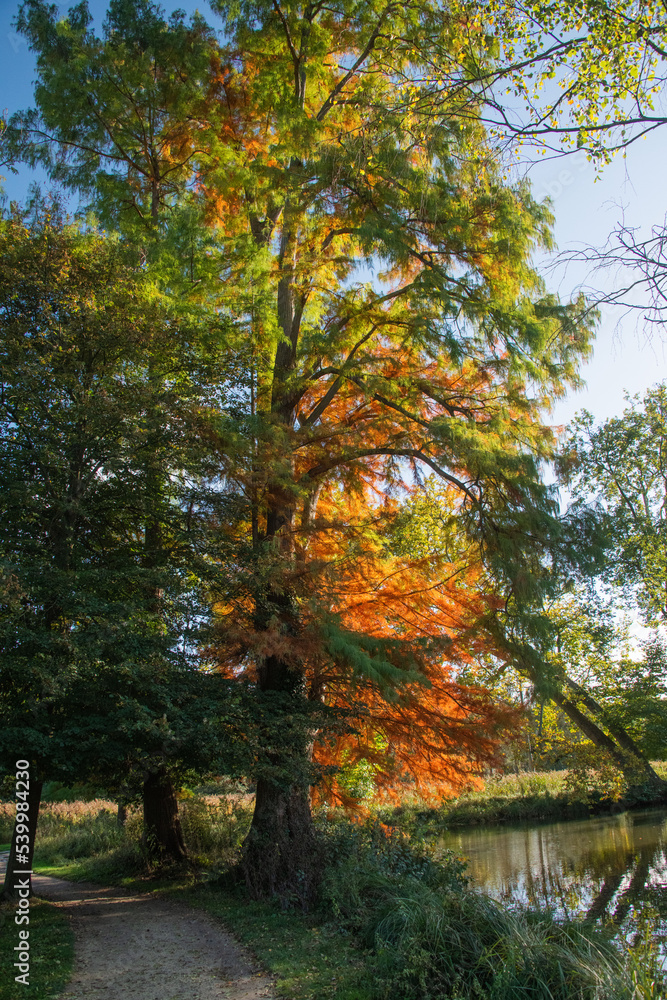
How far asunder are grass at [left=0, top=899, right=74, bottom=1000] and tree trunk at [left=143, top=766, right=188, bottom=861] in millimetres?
3121

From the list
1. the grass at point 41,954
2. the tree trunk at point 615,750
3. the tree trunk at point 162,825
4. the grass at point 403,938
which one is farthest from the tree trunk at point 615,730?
the grass at point 41,954

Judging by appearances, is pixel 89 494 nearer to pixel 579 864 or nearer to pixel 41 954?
pixel 41 954

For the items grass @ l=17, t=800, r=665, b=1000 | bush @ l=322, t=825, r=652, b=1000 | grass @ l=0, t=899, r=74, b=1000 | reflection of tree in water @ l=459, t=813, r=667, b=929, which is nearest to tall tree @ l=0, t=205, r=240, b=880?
grass @ l=0, t=899, r=74, b=1000

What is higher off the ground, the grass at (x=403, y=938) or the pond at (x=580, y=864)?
the grass at (x=403, y=938)

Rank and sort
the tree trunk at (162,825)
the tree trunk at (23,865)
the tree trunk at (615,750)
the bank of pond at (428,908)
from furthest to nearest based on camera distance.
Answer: the tree trunk at (615,750) < the tree trunk at (162,825) < the tree trunk at (23,865) < the bank of pond at (428,908)

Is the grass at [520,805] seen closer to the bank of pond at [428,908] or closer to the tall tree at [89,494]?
the bank of pond at [428,908]

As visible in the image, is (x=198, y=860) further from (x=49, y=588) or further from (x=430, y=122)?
(x=430, y=122)

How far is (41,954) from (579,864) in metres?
10.7

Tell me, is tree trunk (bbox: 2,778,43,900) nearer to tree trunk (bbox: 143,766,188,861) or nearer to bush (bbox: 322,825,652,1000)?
tree trunk (bbox: 143,766,188,861)

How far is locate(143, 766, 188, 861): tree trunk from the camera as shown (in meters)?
11.5

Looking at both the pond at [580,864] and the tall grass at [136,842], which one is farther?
the tall grass at [136,842]

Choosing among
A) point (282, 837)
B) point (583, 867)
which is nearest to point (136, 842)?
point (282, 837)

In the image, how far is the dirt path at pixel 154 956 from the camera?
5551 mm

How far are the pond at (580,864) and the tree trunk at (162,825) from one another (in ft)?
16.7
